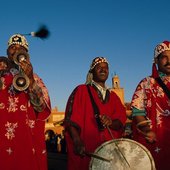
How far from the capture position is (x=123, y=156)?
172 inches

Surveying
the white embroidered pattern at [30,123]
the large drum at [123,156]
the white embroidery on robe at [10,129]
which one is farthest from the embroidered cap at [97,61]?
the large drum at [123,156]

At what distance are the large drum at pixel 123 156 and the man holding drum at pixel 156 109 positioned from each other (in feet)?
1.49

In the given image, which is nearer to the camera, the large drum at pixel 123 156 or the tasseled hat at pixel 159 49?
the large drum at pixel 123 156

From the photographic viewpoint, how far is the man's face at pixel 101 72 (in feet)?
20.1

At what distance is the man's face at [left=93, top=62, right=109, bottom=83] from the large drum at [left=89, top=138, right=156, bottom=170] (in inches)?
73.4

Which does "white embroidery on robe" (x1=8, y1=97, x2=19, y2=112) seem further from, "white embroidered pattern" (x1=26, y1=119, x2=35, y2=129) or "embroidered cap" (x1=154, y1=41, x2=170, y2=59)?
"embroidered cap" (x1=154, y1=41, x2=170, y2=59)

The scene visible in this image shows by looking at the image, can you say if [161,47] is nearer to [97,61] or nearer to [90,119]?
[97,61]

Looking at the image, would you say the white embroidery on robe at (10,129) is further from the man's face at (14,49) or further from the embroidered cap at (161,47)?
the embroidered cap at (161,47)

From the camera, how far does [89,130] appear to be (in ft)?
18.6

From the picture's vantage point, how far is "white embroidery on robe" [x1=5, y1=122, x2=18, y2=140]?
203 inches

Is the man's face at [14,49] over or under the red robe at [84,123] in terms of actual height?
over

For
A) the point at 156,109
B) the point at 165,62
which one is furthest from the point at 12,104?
the point at 165,62

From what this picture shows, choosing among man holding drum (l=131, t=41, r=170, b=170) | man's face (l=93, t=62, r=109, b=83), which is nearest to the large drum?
man holding drum (l=131, t=41, r=170, b=170)

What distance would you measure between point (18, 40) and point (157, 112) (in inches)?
86.7
